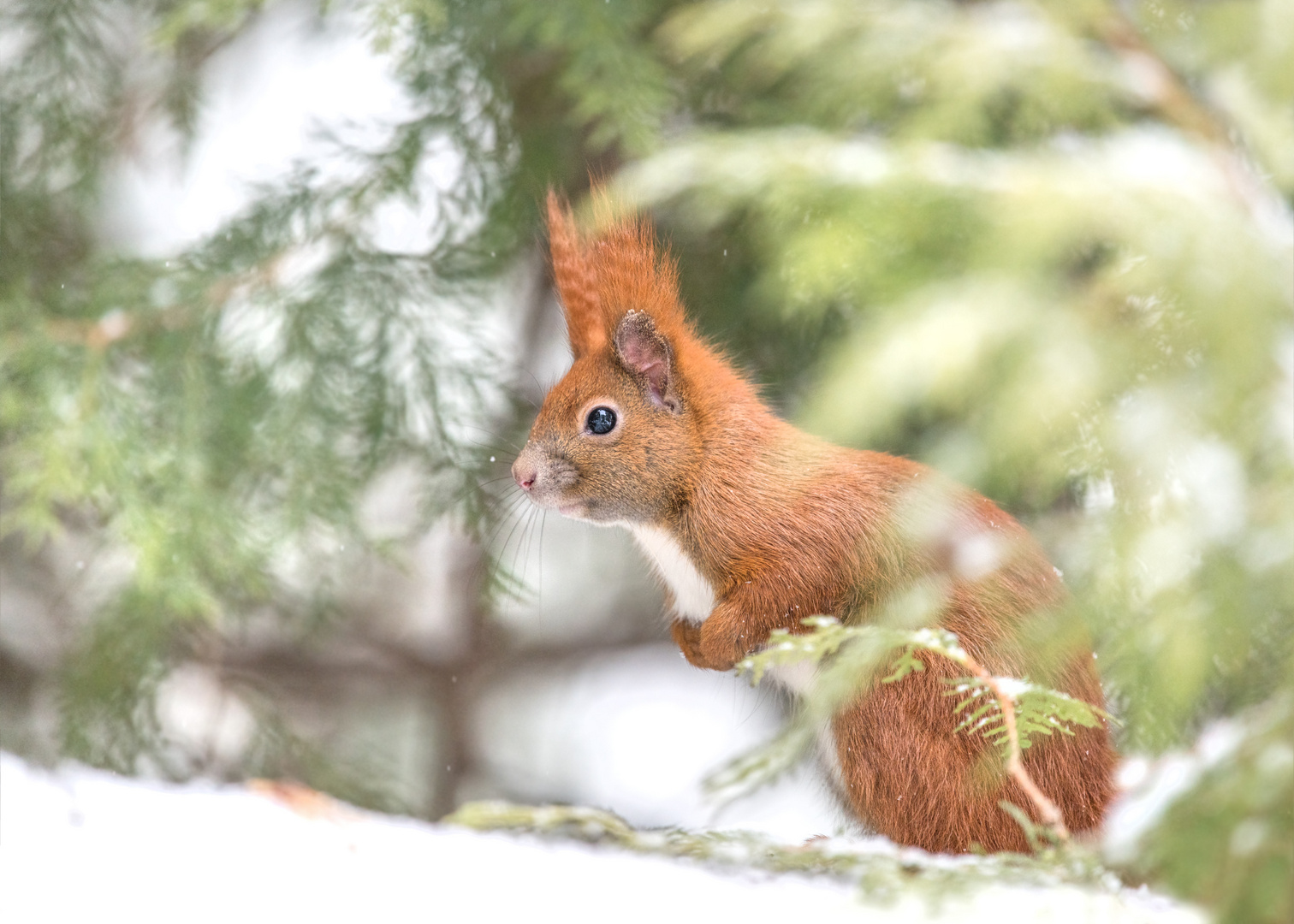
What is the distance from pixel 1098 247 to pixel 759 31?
341 mm

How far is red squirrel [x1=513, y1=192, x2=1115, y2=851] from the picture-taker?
72 cm

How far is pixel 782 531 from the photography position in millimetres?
780

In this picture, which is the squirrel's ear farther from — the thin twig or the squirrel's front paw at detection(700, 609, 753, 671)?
the thin twig

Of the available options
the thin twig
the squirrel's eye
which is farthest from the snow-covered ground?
the squirrel's eye

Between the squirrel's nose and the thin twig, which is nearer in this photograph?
the thin twig

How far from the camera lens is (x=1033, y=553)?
0.76 metres

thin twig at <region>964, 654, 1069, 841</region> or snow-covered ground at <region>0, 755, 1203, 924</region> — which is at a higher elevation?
thin twig at <region>964, 654, 1069, 841</region>

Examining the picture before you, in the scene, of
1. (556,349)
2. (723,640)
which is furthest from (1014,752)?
(556,349)

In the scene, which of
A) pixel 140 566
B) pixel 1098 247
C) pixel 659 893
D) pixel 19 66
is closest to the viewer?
pixel 659 893

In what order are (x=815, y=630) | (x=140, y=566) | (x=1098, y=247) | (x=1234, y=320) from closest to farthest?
(x=1234, y=320)
(x=815, y=630)
(x=1098, y=247)
(x=140, y=566)

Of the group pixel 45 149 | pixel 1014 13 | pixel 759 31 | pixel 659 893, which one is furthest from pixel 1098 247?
pixel 45 149

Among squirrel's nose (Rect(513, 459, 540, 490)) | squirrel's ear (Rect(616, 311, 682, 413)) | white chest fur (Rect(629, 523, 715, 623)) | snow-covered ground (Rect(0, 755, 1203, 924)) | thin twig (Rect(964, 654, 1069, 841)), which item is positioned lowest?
snow-covered ground (Rect(0, 755, 1203, 924))

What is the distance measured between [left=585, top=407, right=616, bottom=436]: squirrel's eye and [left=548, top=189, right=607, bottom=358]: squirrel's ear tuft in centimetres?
5

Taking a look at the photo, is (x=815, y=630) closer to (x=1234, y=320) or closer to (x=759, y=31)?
(x=1234, y=320)
